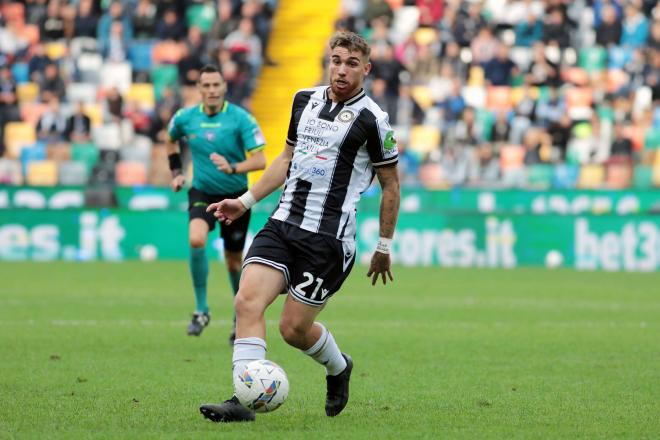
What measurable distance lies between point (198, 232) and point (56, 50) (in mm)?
17652

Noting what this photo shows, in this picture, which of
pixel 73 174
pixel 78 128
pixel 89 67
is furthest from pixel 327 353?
pixel 89 67

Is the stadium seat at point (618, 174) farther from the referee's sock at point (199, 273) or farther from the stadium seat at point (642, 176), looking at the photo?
the referee's sock at point (199, 273)

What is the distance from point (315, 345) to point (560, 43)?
70.5ft

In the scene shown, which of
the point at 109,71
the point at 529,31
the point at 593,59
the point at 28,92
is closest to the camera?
the point at 28,92

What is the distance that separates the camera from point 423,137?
25766 mm

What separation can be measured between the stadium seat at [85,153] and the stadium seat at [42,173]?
761 millimetres

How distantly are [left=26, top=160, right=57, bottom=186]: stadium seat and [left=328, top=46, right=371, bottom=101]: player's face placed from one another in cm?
1618

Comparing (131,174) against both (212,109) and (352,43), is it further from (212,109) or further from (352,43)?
(352,43)

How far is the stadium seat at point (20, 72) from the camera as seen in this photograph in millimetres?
28005

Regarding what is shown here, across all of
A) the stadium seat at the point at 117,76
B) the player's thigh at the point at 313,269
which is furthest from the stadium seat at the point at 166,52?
the player's thigh at the point at 313,269

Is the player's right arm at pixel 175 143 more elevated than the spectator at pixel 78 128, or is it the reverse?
the player's right arm at pixel 175 143

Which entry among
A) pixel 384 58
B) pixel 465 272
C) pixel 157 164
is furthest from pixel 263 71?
pixel 465 272

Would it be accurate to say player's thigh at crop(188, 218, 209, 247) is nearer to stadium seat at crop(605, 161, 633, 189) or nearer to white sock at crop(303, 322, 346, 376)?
white sock at crop(303, 322, 346, 376)

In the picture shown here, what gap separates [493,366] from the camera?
10000mm
